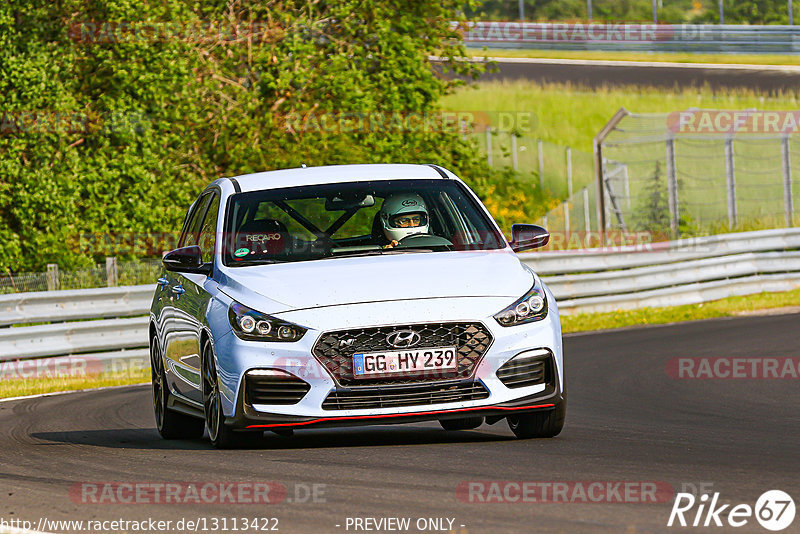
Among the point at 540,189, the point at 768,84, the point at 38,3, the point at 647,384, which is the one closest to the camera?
the point at 647,384

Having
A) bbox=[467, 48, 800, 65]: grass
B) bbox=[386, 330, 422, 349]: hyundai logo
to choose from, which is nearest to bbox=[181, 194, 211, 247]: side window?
bbox=[386, 330, 422, 349]: hyundai logo

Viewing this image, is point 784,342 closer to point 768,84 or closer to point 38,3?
point 38,3

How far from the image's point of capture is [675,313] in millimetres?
21453

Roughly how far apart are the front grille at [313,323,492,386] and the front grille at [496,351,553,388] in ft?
0.59

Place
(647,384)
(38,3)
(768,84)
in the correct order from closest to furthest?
(647,384)
(38,3)
(768,84)

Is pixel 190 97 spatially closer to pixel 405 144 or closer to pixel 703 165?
pixel 405 144

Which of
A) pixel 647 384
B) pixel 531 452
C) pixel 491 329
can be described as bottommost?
pixel 647 384

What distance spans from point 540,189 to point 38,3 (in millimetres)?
19055

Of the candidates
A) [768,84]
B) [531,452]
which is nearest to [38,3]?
[531,452]

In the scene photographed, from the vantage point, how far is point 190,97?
24578 millimetres

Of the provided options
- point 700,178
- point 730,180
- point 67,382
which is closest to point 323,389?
point 67,382

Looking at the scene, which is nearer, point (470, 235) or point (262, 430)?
point (262, 430)

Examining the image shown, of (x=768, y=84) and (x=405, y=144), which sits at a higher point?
(x=405, y=144)

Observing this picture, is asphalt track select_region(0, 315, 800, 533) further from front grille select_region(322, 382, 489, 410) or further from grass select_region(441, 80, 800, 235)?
grass select_region(441, 80, 800, 235)
